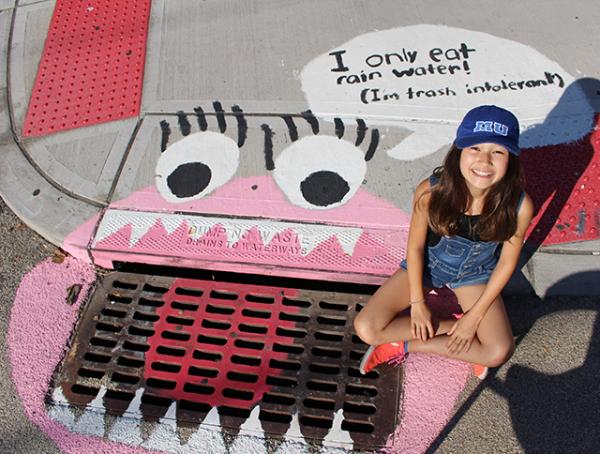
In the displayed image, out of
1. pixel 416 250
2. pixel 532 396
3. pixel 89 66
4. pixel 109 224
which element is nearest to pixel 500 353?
pixel 532 396

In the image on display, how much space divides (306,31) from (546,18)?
1435mm

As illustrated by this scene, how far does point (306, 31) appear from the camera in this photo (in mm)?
3883

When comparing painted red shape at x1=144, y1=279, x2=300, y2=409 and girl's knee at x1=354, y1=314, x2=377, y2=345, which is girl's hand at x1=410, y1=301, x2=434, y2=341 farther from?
painted red shape at x1=144, y1=279, x2=300, y2=409

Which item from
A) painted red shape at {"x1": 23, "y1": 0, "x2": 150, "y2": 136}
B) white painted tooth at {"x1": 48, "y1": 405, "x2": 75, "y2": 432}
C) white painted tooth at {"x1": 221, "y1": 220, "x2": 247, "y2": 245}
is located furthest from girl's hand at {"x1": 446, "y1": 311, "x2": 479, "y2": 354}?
painted red shape at {"x1": 23, "y1": 0, "x2": 150, "y2": 136}

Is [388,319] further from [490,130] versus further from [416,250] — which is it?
[490,130]

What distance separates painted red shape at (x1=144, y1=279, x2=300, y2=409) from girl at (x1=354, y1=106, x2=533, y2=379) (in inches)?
16.0

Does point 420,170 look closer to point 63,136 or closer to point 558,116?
point 558,116

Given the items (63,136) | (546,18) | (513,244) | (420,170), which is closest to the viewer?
(513,244)

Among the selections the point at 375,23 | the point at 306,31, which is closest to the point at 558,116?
the point at 375,23

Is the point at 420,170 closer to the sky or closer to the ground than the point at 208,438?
closer to the sky

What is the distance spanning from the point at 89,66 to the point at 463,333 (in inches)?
103

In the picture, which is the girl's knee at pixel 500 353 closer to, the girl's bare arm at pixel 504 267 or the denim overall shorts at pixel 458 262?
the girl's bare arm at pixel 504 267

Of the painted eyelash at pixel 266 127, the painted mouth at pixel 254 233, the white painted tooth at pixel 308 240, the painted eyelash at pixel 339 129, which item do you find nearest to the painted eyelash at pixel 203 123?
the painted eyelash at pixel 266 127

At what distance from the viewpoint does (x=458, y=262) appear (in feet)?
8.21
